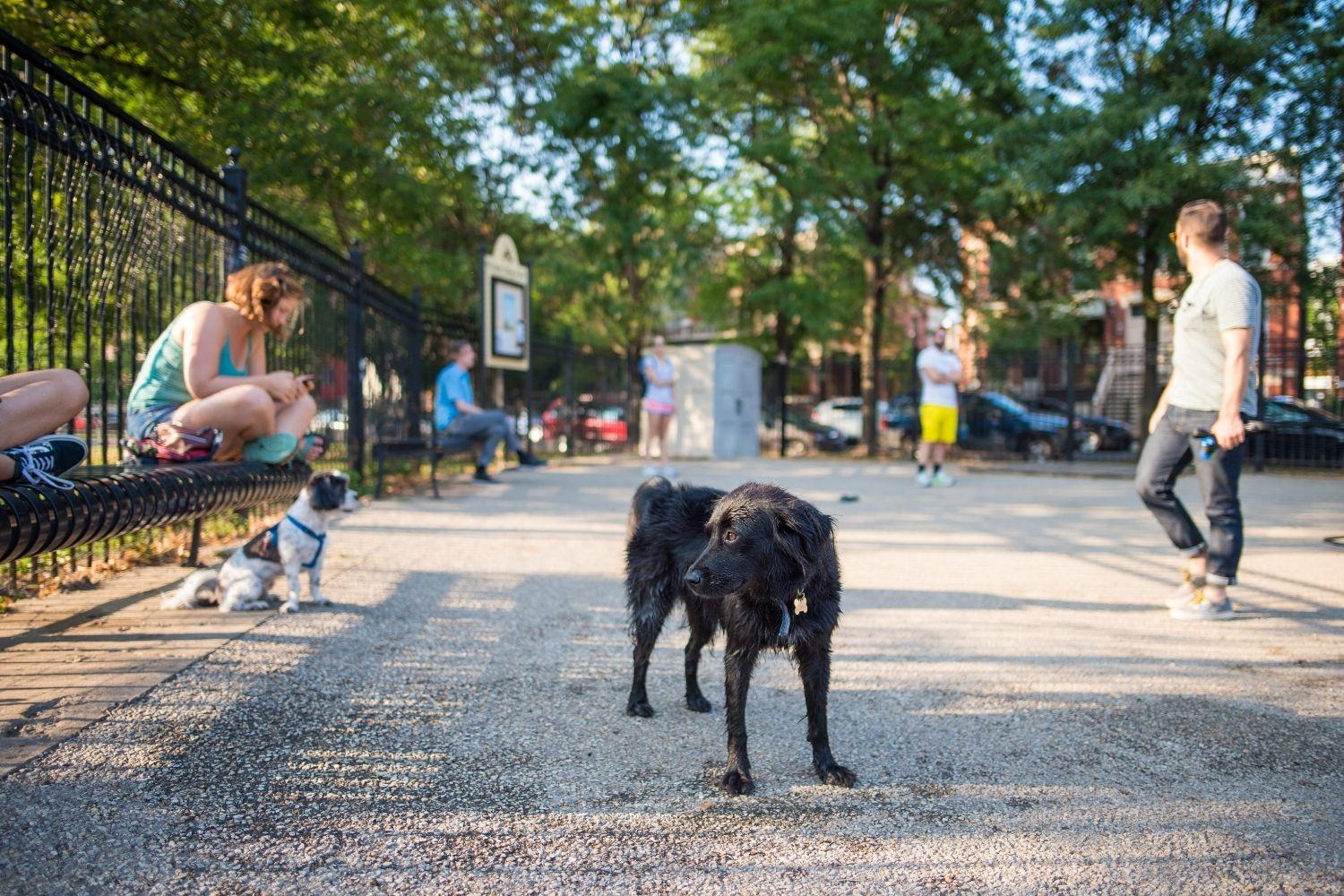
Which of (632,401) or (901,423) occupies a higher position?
(632,401)

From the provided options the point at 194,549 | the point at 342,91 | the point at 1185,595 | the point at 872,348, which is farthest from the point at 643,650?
the point at 872,348

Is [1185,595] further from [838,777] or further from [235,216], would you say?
[235,216]

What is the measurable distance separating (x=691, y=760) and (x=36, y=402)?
105 inches

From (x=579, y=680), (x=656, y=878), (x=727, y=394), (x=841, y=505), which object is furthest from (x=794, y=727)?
(x=727, y=394)

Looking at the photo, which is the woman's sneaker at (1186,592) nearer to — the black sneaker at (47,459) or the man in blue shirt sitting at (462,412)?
the black sneaker at (47,459)

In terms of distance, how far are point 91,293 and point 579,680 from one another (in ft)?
11.0

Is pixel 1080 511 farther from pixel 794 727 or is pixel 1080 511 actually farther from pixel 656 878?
pixel 656 878

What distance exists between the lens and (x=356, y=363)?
959 cm

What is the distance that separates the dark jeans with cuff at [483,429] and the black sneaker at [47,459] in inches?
310

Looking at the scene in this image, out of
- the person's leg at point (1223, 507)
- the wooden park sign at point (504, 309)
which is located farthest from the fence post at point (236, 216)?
the wooden park sign at point (504, 309)

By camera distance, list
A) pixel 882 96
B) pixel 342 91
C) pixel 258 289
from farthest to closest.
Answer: pixel 882 96 → pixel 342 91 → pixel 258 289

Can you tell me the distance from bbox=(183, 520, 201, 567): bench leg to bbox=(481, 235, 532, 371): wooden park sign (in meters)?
7.78

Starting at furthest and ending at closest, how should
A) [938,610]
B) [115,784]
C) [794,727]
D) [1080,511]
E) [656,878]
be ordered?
[1080,511] → [938,610] → [794,727] → [115,784] → [656,878]

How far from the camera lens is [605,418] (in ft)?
67.8
